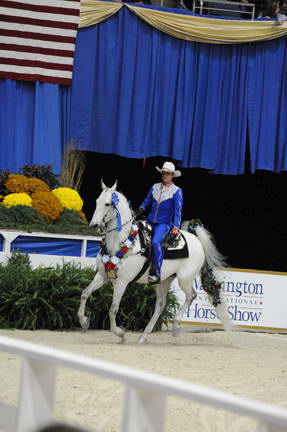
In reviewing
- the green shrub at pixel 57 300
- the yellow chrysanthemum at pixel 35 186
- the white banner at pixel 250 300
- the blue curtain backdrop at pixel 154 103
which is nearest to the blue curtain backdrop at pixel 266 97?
the blue curtain backdrop at pixel 154 103

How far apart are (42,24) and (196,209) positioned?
511 centimetres

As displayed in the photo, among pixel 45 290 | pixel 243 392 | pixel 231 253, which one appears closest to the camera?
pixel 243 392

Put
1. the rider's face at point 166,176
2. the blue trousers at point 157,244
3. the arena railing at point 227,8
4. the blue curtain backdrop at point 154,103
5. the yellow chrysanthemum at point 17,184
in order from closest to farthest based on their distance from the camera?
the blue trousers at point 157,244 → the rider's face at point 166,176 → the yellow chrysanthemum at point 17,184 → the blue curtain backdrop at point 154,103 → the arena railing at point 227,8

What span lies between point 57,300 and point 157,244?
1.73 m

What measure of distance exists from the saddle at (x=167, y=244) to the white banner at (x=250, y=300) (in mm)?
2307

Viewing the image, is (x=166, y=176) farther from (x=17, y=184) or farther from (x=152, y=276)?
(x=17, y=184)

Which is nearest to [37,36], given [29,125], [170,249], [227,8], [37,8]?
[37,8]

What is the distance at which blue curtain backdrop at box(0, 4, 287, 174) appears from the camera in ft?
52.6

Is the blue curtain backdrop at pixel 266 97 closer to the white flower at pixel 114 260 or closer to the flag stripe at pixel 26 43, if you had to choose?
the flag stripe at pixel 26 43

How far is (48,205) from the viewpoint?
14.1m

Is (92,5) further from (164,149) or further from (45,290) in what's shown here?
(45,290)

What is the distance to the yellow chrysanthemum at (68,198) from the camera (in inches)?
577

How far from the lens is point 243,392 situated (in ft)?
25.1

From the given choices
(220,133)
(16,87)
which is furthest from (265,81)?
(16,87)
